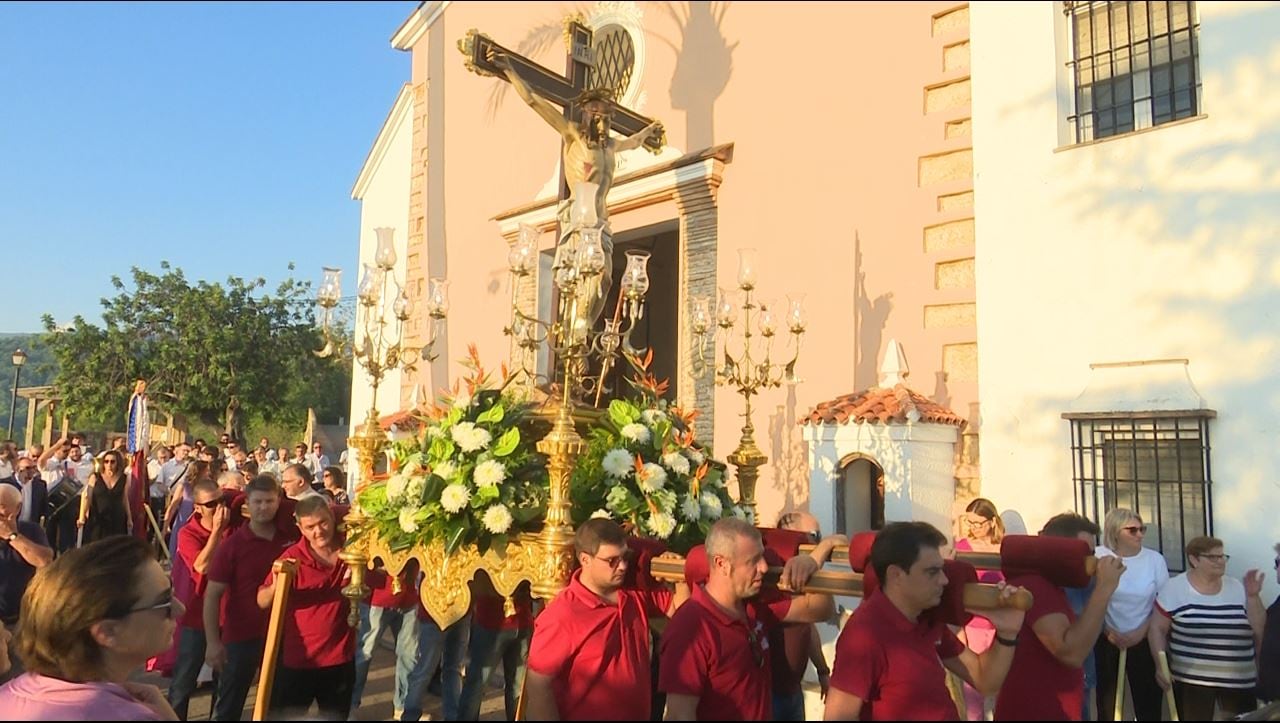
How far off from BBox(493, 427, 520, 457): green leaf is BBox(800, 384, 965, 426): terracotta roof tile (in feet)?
13.8

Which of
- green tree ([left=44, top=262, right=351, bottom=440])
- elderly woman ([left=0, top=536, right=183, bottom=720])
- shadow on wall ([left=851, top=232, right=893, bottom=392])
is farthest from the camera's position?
green tree ([left=44, top=262, right=351, bottom=440])

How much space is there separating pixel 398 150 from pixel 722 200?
282 inches

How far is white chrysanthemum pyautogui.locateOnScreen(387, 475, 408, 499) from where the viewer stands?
4320mm

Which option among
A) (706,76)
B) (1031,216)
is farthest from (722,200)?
(1031,216)

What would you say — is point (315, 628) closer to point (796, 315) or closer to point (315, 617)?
point (315, 617)

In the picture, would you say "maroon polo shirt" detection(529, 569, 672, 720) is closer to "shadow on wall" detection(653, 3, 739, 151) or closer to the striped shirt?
the striped shirt

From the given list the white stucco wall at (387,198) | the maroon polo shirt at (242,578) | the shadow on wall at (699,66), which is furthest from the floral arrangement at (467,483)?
the white stucco wall at (387,198)

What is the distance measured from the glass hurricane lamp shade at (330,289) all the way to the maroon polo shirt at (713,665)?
2993mm

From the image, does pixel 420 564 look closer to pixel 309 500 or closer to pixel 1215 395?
pixel 309 500

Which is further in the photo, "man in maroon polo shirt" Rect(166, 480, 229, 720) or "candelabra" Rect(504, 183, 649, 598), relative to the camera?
"man in maroon polo shirt" Rect(166, 480, 229, 720)

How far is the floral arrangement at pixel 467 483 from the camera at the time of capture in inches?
162

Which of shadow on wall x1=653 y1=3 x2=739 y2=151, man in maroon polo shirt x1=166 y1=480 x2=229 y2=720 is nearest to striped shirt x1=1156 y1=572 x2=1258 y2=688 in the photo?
man in maroon polo shirt x1=166 y1=480 x2=229 y2=720

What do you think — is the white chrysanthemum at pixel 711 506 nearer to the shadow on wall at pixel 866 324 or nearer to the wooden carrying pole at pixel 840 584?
the wooden carrying pole at pixel 840 584

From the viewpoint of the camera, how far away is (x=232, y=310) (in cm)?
3075
